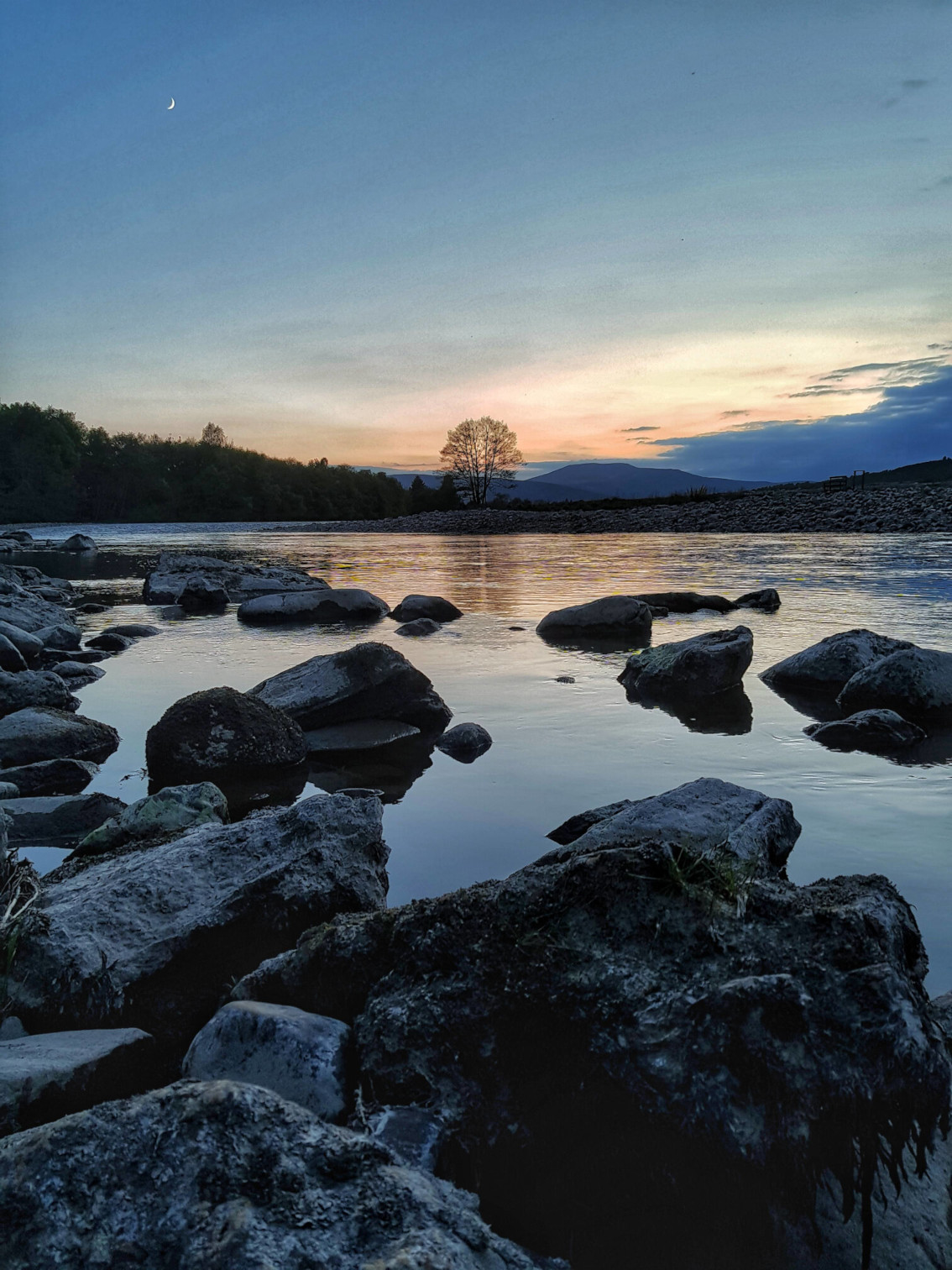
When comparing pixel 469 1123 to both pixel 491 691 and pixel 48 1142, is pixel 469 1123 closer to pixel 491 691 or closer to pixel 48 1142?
pixel 48 1142

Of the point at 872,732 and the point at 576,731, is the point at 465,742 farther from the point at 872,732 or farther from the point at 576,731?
the point at 872,732

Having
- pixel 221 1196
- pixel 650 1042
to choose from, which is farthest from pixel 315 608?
pixel 221 1196

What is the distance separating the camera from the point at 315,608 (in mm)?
13516

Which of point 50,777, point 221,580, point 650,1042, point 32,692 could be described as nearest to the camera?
point 650,1042

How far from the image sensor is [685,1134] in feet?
5.84

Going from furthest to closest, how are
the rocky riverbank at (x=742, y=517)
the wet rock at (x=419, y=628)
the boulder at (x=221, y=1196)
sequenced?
the rocky riverbank at (x=742, y=517), the wet rock at (x=419, y=628), the boulder at (x=221, y=1196)

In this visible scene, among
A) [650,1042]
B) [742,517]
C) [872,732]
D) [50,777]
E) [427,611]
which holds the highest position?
[742,517]

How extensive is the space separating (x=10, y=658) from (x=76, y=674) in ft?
2.23

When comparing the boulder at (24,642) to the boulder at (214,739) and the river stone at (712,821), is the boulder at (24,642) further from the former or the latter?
the river stone at (712,821)

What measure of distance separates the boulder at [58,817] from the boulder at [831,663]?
5898 millimetres

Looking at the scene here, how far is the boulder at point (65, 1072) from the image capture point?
189 cm

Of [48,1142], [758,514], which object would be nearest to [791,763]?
[48,1142]

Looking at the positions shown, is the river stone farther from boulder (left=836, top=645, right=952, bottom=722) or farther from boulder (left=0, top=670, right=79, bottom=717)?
boulder (left=0, top=670, right=79, bottom=717)

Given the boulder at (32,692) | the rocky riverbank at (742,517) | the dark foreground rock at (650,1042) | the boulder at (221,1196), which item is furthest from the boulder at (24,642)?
the rocky riverbank at (742,517)
